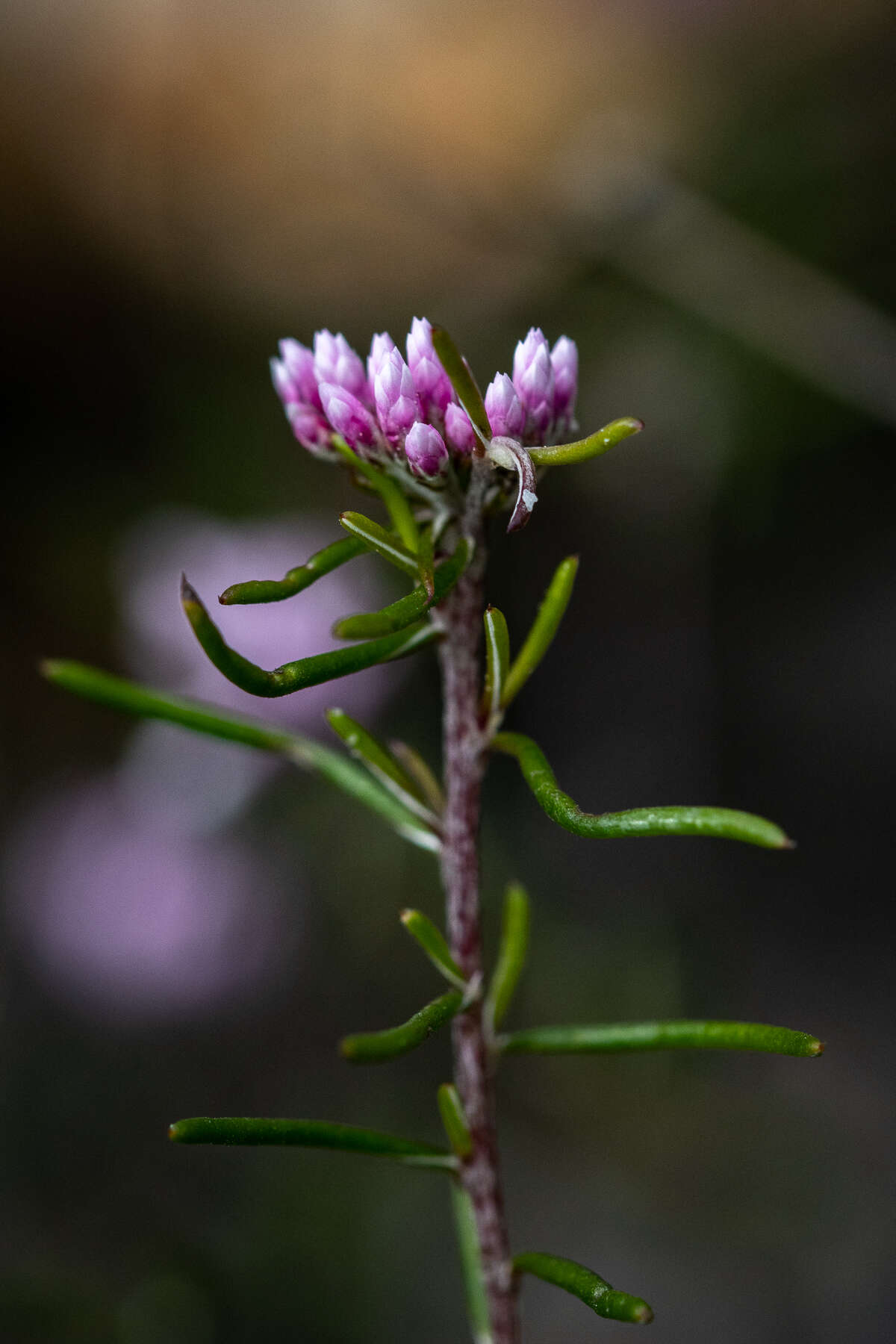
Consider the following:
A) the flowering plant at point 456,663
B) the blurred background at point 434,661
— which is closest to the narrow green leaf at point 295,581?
the flowering plant at point 456,663

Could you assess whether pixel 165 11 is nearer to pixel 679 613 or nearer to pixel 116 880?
pixel 679 613

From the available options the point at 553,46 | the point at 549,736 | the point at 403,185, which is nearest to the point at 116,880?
the point at 549,736

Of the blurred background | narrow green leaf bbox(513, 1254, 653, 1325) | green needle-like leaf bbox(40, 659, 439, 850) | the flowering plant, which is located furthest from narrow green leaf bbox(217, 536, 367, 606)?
the blurred background

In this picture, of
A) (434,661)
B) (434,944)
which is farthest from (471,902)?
(434,661)

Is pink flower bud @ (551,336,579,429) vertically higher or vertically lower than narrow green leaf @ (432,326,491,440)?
higher

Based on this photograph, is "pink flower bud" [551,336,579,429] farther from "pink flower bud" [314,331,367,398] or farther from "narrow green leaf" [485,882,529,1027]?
"narrow green leaf" [485,882,529,1027]

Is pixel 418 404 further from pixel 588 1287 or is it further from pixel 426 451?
pixel 588 1287
